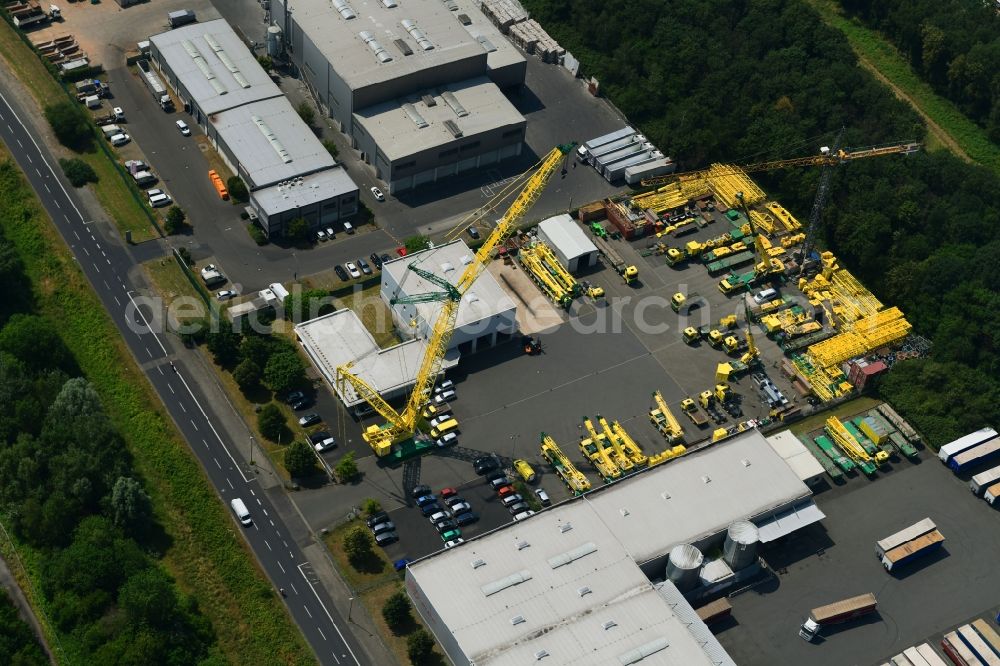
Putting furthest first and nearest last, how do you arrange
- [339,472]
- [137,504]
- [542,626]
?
[339,472]
[137,504]
[542,626]

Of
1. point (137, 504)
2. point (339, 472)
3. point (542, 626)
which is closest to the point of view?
point (542, 626)

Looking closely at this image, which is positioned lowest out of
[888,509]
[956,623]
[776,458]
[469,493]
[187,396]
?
[956,623]

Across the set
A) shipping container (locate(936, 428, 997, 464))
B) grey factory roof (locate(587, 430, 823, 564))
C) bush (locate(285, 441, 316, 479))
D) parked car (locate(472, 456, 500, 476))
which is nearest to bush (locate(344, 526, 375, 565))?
bush (locate(285, 441, 316, 479))

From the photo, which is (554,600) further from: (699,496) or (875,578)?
(875,578)

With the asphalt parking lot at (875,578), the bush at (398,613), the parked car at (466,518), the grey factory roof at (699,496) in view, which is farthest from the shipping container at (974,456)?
the bush at (398,613)

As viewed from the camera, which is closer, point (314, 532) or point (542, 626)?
point (542, 626)

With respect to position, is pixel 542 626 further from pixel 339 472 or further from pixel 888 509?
pixel 888 509

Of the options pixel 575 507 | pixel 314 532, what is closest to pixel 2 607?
pixel 314 532
